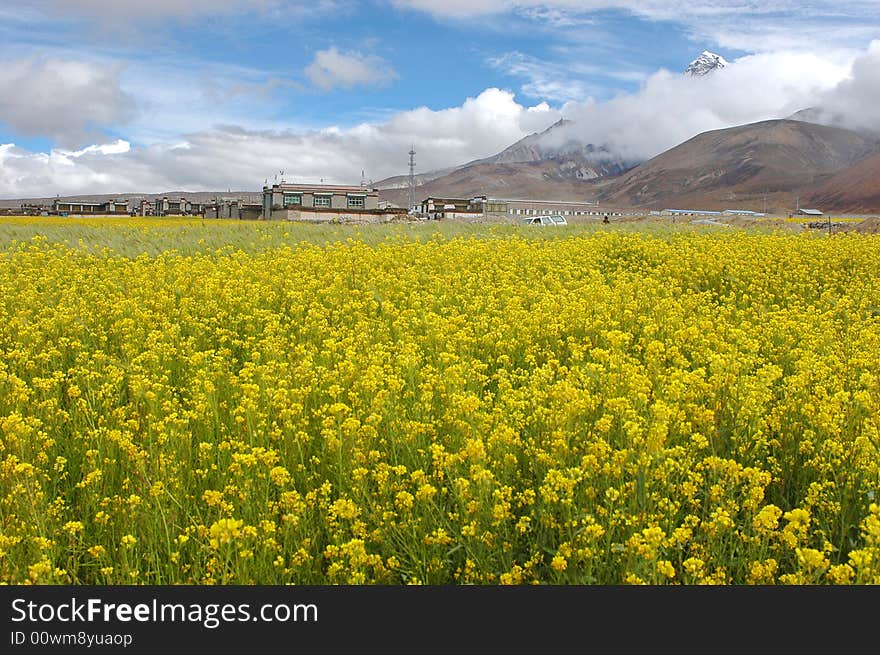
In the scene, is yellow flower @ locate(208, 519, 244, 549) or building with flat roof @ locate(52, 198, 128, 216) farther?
building with flat roof @ locate(52, 198, 128, 216)

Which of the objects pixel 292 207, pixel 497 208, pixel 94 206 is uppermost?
pixel 94 206

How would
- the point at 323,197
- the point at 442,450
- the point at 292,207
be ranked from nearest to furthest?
the point at 442,450 → the point at 292,207 → the point at 323,197

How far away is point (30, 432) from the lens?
4965 millimetres

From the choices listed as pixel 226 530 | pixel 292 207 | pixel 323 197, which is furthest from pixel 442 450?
pixel 323 197

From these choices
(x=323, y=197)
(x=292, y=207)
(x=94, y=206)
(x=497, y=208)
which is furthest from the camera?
(x=497, y=208)

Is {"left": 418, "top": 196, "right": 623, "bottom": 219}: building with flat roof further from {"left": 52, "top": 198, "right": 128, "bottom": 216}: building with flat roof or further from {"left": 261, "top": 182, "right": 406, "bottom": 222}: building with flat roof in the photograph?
{"left": 52, "top": 198, "right": 128, "bottom": 216}: building with flat roof

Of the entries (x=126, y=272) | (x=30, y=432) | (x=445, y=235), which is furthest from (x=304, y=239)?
(x=30, y=432)

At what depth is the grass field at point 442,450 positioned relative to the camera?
3723mm

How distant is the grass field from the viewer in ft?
12.2

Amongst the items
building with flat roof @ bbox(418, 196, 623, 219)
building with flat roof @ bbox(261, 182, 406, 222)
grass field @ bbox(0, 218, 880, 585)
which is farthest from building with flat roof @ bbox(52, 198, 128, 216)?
grass field @ bbox(0, 218, 880, 585)

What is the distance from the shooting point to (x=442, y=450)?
→ 4.23 meters

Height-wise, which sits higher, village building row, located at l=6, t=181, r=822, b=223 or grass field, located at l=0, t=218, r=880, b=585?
village building row, located at l=6, t=181, r=822, b=223

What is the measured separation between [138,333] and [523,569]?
5.93 metres

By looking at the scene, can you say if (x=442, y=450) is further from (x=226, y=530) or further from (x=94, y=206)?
(x=94, y=206)
